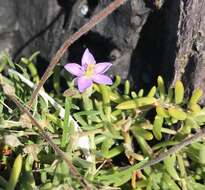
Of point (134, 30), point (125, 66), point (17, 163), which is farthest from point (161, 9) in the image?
point (17, 163)

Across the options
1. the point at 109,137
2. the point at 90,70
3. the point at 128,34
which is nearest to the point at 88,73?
the point at 90,70

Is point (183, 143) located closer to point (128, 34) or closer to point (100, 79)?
point (100, 79)

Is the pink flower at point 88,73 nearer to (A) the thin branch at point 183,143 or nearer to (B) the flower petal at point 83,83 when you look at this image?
(B) the flower petal at point 83,83

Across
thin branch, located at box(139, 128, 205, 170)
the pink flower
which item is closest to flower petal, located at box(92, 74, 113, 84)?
the pink flower

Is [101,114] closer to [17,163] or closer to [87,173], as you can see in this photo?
[87,173]

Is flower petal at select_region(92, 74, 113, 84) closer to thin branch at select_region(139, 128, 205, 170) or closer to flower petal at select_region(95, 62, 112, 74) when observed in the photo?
flower petal at select_region(95, 62, 112, 74)
